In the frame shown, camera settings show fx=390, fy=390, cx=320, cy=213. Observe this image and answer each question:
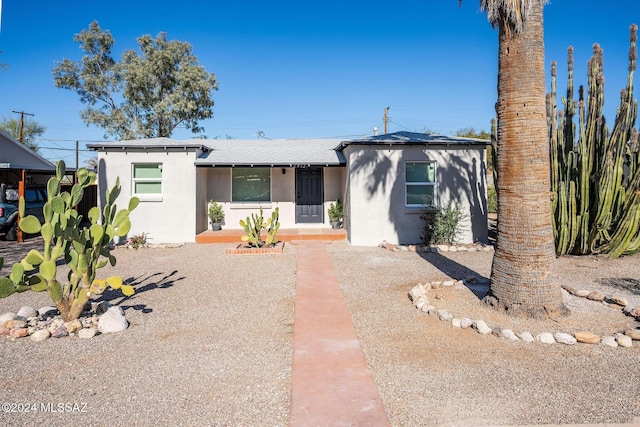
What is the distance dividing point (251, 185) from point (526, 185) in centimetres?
1083

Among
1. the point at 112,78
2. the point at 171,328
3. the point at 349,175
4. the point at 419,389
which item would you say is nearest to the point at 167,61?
the point at 112,78

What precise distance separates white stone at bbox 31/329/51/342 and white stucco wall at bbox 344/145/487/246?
27.4 feet

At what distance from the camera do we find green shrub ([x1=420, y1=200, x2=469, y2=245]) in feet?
→ 38.3

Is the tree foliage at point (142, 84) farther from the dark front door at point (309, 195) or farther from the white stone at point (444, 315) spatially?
the white stone at point (444, 315)

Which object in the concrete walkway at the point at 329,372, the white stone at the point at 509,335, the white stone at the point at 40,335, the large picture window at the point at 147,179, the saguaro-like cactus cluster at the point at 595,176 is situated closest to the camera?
the concrete walkway at the point at 329,372

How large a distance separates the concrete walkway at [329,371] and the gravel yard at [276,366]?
4.6 inches

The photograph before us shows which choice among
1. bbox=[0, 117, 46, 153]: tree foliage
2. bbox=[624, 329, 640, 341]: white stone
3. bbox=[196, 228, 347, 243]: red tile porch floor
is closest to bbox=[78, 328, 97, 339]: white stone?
bbox=[624, 329, 640, 341]: white stone

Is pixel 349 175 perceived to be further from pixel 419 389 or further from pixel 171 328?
pixel 419 389

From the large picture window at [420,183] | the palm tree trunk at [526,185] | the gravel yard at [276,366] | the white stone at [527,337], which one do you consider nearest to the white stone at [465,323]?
the gravel yard at [276,366]

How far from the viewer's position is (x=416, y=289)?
677cm

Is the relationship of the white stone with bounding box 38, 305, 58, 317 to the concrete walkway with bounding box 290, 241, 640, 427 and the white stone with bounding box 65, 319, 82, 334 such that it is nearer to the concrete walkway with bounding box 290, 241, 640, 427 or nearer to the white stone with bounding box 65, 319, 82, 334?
the white stone with bounding box 65, 319, 82, 334

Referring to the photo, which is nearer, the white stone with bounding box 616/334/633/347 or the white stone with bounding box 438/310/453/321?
the white stone with bounding box 616/334/633/347

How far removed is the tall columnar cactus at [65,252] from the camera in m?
5.05

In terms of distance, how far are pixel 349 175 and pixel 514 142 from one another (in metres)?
6.78
